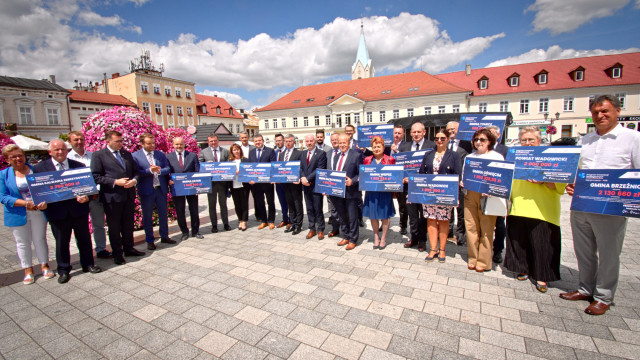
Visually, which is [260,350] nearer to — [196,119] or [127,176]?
[127,176]

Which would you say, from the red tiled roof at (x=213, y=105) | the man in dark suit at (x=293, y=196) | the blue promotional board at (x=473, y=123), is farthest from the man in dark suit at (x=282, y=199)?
the red tiled roof at (x=213, y=105)

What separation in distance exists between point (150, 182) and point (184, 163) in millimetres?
821

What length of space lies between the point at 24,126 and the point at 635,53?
78063mm

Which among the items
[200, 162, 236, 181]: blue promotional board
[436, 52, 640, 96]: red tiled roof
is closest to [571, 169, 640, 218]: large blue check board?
[200, 162, 236, 181]: blue promotional board

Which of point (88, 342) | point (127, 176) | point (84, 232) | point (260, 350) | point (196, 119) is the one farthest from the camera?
point (196, 119)

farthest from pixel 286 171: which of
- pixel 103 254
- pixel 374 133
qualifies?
pixel 103 254

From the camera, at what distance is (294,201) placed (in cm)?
652

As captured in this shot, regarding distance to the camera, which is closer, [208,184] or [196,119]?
[208,184]

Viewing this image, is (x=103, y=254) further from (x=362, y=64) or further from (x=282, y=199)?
(x=362, y=64)

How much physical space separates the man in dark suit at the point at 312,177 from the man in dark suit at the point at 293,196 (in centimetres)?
19

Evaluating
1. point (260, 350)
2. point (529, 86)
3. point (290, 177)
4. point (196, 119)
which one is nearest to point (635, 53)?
point (529, 86)

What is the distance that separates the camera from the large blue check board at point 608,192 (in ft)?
9.21

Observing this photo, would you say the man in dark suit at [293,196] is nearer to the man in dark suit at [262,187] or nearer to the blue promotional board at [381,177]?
the man in dark suit at [262,187]

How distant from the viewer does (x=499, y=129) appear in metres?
5.52
